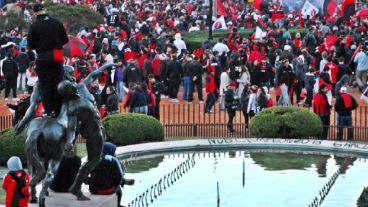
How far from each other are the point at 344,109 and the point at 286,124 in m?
2.04

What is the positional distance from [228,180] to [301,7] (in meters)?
25.9

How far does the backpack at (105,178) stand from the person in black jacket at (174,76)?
1728cm

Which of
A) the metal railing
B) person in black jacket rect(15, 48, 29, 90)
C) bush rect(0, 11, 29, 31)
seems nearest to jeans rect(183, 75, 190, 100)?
the metal railing

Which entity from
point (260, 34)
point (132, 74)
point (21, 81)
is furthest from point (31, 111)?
point (260, 34)

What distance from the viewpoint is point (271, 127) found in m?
27.3

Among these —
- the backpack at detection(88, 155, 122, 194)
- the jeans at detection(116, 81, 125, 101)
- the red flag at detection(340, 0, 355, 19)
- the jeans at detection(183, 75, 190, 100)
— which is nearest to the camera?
the backpack at detection(88, 155, 122, 194)

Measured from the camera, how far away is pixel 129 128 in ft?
86.5

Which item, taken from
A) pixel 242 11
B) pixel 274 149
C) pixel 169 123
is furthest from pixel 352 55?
pixel 242 11

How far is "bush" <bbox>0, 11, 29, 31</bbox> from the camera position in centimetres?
4594

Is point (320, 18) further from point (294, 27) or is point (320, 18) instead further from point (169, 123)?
Answer: point (169, 123)

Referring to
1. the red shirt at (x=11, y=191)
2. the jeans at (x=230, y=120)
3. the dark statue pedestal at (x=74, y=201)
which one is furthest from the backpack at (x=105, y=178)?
the jeans at (x=230, y=120)

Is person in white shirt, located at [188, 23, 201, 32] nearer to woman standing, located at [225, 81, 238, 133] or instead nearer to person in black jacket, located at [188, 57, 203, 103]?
person in black jacket, located at [188, 57, 203, 103]

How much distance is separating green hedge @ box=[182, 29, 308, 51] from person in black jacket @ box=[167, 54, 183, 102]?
29.5 ft

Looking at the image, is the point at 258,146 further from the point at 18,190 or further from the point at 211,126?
the point at 18,190
